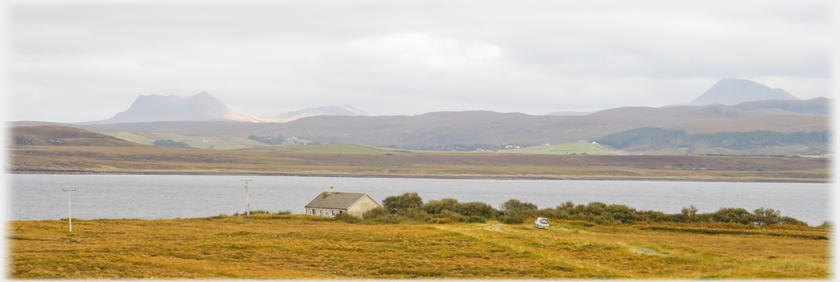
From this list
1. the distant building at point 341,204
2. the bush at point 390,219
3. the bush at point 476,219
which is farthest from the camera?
the distant building at point 341,204

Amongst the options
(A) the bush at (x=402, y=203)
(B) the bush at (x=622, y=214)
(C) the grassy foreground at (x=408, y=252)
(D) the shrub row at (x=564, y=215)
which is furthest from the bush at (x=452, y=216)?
(B) the bush at (x=622, y=214)

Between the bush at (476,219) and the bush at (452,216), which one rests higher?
the bush at (452,216)

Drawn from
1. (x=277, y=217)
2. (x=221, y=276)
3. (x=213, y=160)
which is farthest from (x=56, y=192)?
(x=221, y=276)

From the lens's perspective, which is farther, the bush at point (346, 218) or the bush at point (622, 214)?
the bush at point (622, 214)

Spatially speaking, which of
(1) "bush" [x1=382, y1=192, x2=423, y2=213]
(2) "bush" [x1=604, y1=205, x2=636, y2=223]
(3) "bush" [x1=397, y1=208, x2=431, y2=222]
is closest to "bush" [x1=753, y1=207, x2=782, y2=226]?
(2) "bush" [x1=604, y1=205, x2=636, y2=223]

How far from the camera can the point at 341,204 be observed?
5666cm

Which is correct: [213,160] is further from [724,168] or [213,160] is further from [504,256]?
[504,256]

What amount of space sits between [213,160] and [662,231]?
15223cm

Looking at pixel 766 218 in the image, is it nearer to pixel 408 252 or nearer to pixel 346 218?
pixel 346 218

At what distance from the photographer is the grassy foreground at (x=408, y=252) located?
77.1 ft

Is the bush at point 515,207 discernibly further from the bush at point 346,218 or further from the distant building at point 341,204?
the bush at point 346,218

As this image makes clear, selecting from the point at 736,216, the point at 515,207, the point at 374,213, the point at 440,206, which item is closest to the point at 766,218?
the point at 736,216

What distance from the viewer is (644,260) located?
27875 millimetres

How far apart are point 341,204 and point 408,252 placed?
26.9m
